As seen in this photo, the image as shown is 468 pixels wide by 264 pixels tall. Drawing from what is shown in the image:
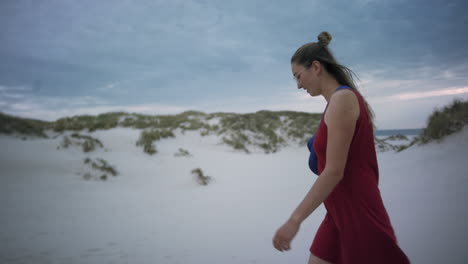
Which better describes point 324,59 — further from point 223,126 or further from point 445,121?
point 223,126

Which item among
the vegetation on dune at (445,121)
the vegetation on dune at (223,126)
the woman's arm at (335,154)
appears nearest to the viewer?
the woman's arm at (335,154)

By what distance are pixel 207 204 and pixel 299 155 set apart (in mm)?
6041

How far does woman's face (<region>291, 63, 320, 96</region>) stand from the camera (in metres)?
1.50

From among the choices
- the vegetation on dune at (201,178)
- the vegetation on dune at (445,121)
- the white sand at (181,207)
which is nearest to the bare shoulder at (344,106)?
the white sand at (181,207)

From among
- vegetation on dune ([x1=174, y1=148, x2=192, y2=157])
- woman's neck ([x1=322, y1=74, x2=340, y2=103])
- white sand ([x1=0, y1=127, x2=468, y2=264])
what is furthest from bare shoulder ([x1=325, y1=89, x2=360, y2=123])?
vegetation on dune ([x1=174, y1=148, x2=192, y2=157])

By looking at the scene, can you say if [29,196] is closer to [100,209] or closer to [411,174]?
[100,209]

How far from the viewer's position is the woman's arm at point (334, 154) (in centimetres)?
116

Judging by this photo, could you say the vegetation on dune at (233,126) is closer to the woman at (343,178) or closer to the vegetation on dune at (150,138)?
the vegetation on dune at (150,138)

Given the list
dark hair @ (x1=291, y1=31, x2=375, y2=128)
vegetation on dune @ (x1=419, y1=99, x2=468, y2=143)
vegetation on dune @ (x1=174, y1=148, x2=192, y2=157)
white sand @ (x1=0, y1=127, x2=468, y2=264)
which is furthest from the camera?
vegetation on dune @ (x1=174, y1=148, x2=192, y2=157)

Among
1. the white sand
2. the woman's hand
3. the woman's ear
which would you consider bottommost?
the white sand

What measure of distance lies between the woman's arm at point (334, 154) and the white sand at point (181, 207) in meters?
2.04

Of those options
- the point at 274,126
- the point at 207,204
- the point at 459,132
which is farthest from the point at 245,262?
the point at 274,126

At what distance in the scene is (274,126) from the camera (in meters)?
13.0

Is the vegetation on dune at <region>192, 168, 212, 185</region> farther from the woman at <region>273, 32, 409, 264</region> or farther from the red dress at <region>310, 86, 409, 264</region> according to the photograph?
the red dress at <region>310, 86, 409, 264</region>
